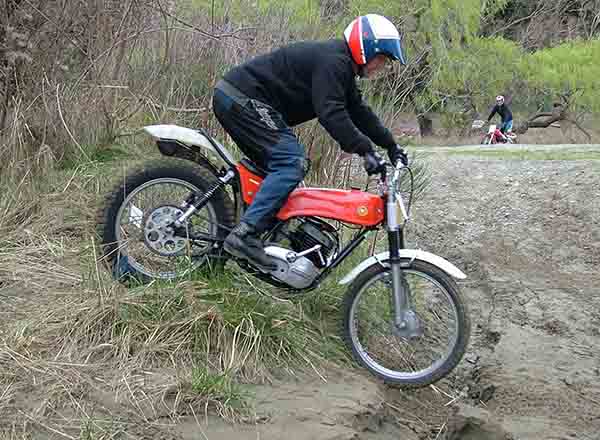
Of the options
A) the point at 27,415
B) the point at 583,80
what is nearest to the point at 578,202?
the point at 27,415

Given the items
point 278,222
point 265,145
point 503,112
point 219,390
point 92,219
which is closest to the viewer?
point 219,390

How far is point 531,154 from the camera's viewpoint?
12484mm

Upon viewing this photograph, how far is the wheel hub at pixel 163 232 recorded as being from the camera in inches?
220

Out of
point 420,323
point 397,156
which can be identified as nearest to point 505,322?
point 420,323

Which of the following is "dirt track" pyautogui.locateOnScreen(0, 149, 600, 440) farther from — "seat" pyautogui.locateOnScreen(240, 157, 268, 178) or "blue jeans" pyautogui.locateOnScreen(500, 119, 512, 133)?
"blue jeans" pyautogui.locateOnScreen(500, 119, 512, 133)

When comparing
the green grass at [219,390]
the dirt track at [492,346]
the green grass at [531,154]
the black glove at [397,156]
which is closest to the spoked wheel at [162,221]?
the dirt track at [492,346]

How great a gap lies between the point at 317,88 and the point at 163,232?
1324 mm

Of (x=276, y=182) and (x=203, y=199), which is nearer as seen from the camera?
(x=276, y=182)

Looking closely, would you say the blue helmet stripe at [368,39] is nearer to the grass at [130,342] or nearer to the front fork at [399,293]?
the front fork at [399,293]

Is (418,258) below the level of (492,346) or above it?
above

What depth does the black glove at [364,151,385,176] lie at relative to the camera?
5254mm

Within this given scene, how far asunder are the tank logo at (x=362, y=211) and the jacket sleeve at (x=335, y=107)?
36cm

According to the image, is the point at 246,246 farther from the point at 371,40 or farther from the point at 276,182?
the point at 371,40

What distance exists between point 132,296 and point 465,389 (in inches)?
93.7
